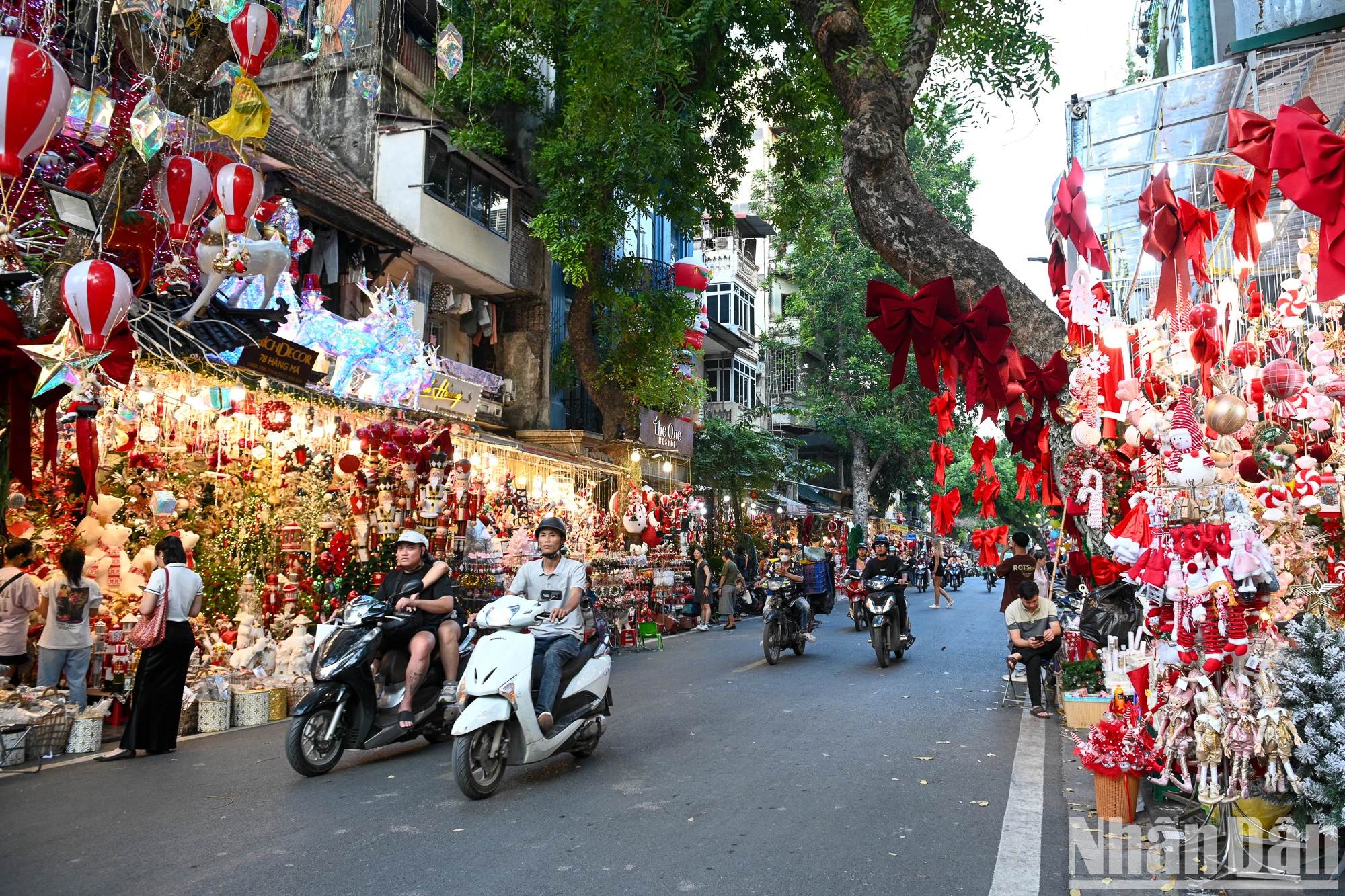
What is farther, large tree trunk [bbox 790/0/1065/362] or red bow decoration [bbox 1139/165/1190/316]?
large tree trunk [bbox 790/0/1065/362]

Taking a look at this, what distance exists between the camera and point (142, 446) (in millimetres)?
8531

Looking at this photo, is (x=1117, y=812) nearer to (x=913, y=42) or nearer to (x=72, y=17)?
(x=913, y=42)

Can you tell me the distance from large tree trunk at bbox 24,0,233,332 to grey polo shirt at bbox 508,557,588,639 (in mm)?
3474

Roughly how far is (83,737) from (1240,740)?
781 centimetres

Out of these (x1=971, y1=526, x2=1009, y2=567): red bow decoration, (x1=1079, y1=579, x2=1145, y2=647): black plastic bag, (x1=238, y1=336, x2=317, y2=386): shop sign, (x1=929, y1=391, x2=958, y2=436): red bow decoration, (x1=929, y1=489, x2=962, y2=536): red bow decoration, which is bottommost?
(x1=1079, y1=579, x2=1145, y2=647): black plastic bag

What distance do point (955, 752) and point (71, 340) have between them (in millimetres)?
6641

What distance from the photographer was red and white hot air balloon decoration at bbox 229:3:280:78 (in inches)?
234

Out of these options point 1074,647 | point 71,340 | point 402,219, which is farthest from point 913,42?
point 402,219

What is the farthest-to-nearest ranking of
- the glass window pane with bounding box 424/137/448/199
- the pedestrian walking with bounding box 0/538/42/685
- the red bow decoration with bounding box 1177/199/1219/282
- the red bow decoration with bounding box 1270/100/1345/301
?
the glass window pane with bounding box 424/137/448/199 → the pedestrian walking with bounding box 0/538/42/685 → the red bow decoration with bounding box 1177/199/1219/282 → the red bow decoration with bounding box 1270/100/1345/301

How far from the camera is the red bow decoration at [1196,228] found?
4.90 metres

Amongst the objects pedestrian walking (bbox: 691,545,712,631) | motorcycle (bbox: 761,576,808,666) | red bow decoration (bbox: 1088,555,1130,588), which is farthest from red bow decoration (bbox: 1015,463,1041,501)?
pedestrian walking (bbox: 691,545,712,631)

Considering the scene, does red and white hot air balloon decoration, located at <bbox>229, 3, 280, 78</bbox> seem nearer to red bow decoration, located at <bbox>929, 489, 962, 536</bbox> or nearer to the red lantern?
red bow decoration, located at <bbox>929, 489, 962, 536</bbox>

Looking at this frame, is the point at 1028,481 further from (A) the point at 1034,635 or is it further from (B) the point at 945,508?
(A) the point at 1034,635

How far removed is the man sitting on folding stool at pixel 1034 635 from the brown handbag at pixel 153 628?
23.6 ft
